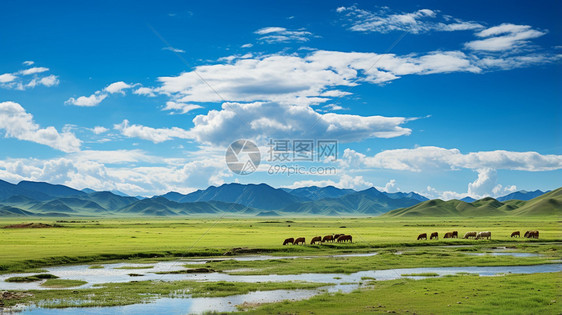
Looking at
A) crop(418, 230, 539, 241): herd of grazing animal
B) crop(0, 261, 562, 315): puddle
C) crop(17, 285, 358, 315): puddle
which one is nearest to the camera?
crop(17, 285, 358, 315): puddle

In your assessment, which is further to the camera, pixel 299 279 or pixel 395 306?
pixel 299 279

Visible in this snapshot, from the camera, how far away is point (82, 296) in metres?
26.2

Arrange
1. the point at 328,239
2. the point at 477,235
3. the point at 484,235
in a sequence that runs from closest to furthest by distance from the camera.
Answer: the point at 328,239, the point at 484,235, the point at 477,235

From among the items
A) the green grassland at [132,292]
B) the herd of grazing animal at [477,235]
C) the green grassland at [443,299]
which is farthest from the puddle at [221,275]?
the herd of grazing animal at [477,235]

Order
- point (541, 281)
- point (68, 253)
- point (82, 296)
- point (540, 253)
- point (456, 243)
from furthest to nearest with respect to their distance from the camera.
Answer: point (456, 243)
point (540, 253)
point (68, 253)
point (541, 281)
point (82, 296)

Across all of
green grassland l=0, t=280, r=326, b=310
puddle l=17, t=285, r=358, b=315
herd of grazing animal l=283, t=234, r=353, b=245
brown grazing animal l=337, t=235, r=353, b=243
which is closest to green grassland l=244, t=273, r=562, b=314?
puddle l=17, t=285, r=358, b=315

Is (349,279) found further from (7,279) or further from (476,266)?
(7,279)

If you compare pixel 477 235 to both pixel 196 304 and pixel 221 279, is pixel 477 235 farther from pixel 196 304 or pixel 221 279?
pixel 196 304

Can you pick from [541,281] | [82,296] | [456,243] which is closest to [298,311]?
[82,296]

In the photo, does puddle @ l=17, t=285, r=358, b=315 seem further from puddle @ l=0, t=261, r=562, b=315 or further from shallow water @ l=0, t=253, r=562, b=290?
shallow water @ l=0, t=253, r=562, b=290

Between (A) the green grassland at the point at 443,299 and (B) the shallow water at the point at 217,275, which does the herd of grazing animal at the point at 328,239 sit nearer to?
(B) the shallow water at the point at 217,275

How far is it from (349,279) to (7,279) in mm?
23195

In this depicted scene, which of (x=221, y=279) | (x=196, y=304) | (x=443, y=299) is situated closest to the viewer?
(x=196, y=304)

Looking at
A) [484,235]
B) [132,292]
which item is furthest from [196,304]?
[484,235]
